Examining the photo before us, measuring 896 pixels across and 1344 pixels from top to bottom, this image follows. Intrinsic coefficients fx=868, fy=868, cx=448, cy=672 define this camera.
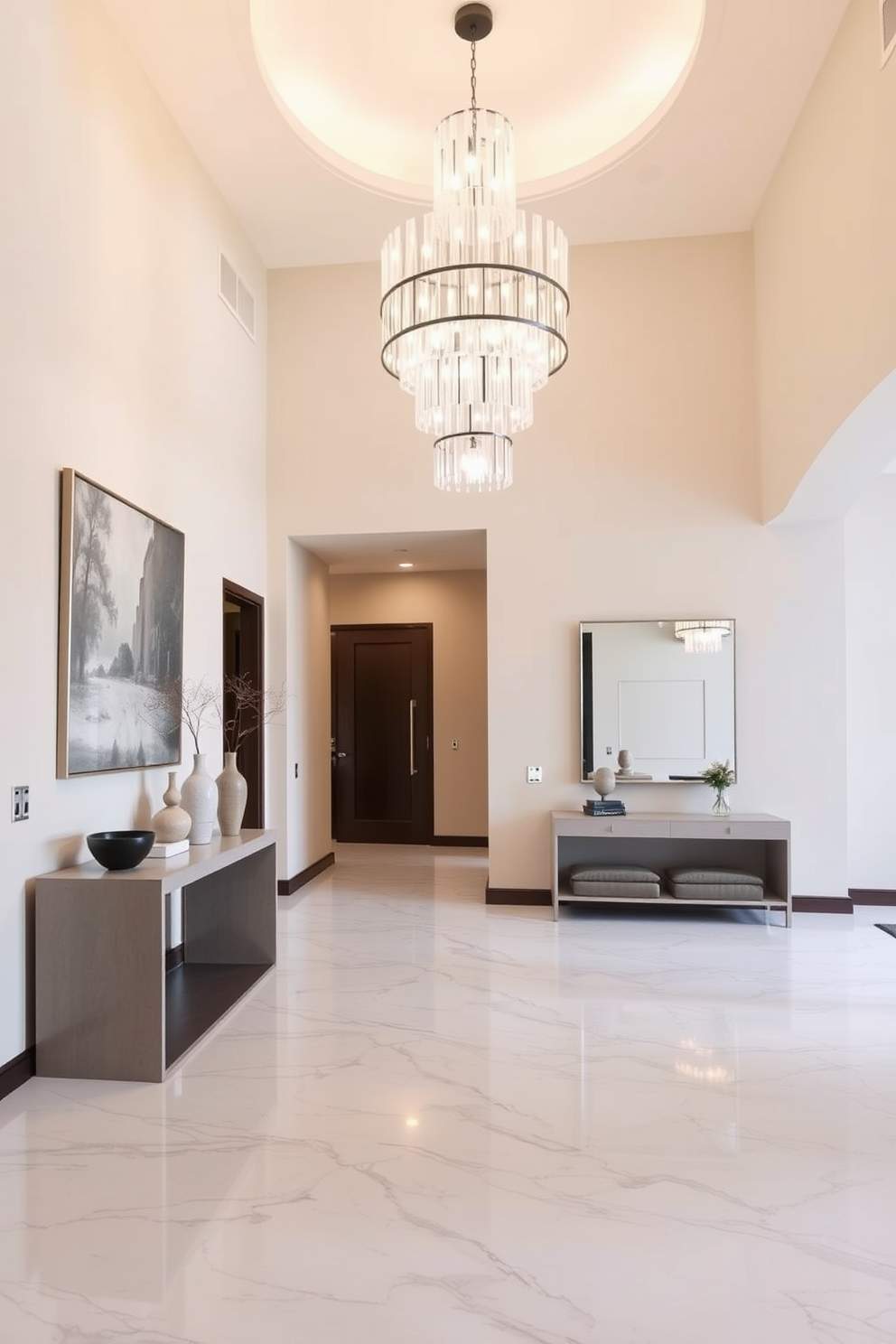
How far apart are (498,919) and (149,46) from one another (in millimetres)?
5164

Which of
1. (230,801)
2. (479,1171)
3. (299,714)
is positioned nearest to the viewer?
(479,1171)

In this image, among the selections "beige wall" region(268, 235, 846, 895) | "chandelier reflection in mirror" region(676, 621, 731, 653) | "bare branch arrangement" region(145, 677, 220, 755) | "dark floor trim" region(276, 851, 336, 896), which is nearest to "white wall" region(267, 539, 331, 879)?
"dark floor trim" region(276, 851, 336, 896)

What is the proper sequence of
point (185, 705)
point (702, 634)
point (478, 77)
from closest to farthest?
point (185, 705), point (478, 77), point (702, 634)

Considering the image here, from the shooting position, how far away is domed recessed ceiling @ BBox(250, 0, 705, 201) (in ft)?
14.7

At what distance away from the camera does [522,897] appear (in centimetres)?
605

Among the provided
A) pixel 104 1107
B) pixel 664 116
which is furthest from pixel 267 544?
pixel 104 1107

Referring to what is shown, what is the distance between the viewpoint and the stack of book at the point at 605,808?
224 inches

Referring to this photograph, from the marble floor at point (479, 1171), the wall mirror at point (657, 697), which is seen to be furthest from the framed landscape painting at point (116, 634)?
the wall mirror at point (657, 697)

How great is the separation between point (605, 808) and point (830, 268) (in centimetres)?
335

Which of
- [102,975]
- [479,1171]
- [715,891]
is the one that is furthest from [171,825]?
[715,891]

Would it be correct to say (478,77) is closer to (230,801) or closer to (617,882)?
(230,801)

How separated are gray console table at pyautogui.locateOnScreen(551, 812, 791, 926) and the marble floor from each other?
1.22 metres

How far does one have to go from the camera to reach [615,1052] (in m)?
3.34

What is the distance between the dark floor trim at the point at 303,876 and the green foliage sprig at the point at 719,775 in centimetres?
297
